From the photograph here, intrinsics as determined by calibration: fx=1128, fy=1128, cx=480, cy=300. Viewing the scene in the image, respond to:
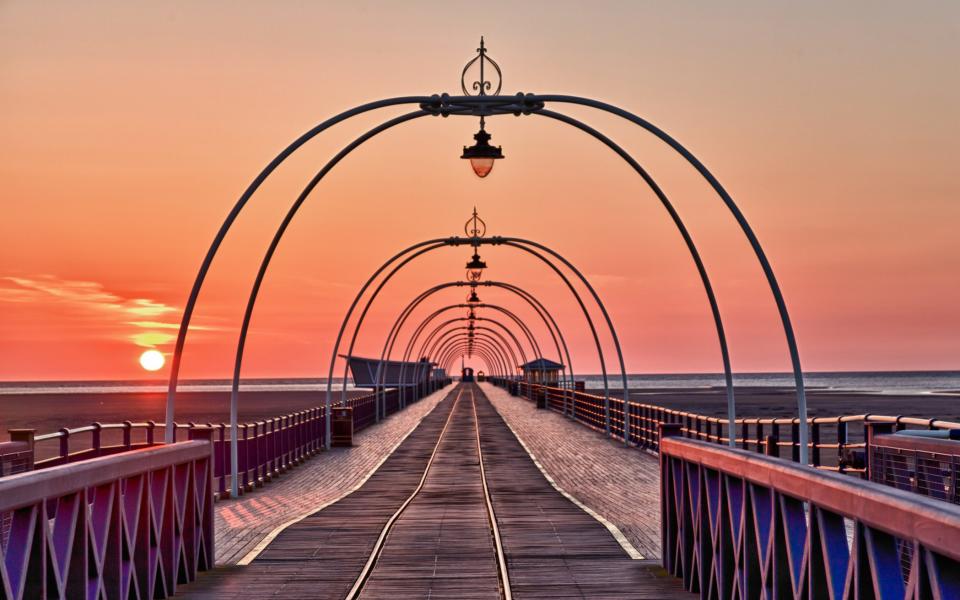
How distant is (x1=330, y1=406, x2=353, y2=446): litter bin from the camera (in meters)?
33.0

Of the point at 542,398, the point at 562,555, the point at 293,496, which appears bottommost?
the point at 293,496

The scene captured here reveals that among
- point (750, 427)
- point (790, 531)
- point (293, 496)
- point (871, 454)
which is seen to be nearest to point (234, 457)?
point (293, 496)

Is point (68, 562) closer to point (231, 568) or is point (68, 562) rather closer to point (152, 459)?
point (152, 459)

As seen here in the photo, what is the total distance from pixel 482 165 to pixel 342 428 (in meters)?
19.2

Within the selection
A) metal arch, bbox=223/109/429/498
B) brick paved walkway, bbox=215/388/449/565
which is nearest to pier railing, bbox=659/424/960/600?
brick paved walkway, bbox=215/388/449/565

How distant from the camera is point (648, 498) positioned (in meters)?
18.7

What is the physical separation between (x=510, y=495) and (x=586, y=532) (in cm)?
522

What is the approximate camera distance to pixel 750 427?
206ft

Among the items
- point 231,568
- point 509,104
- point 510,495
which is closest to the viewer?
point 231,568

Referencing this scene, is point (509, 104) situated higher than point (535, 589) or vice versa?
point (509, 104)

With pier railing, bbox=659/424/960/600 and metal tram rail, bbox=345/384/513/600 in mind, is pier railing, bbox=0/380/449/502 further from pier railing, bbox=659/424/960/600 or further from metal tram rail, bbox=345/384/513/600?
pier railing, bbox=659/424/960/600

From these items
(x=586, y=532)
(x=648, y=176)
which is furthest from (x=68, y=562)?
(x=648, y=176)

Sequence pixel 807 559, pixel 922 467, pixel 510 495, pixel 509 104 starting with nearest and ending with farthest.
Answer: pixel 807 559 < pixel 922 467 < pixel 509 104 < pixel 510 495

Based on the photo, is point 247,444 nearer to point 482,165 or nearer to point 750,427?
point 482,165
